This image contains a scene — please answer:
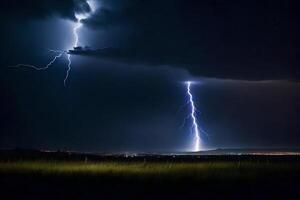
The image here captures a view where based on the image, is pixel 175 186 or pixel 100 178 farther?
pixel 100 178

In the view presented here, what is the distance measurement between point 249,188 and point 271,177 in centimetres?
554

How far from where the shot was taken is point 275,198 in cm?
1794

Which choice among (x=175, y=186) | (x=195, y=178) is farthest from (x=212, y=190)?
(x=195, y=178)

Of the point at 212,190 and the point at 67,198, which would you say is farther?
the point at 212,190

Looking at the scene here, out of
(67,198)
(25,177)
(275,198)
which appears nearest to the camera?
(67,198)

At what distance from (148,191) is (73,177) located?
5.09 m

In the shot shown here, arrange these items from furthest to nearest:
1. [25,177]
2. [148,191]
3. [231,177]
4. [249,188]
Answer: [231,177] → [25,177] → [249,188] → [148,191]

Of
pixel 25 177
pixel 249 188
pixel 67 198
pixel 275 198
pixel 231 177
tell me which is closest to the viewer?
pixel 67 198

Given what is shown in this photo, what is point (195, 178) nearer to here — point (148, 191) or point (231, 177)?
point (231, 177)

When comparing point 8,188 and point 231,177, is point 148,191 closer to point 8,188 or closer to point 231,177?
point 8,188

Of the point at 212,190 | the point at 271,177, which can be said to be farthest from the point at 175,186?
the point at 271,177

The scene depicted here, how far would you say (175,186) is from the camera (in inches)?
821

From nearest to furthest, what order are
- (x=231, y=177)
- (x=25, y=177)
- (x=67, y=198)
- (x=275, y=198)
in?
(x=67, y=198) → (x=275, y=198) → (x=25, y=177) → (x=231, y=177)

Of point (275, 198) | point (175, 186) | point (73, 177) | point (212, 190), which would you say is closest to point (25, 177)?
point (73, 177)
